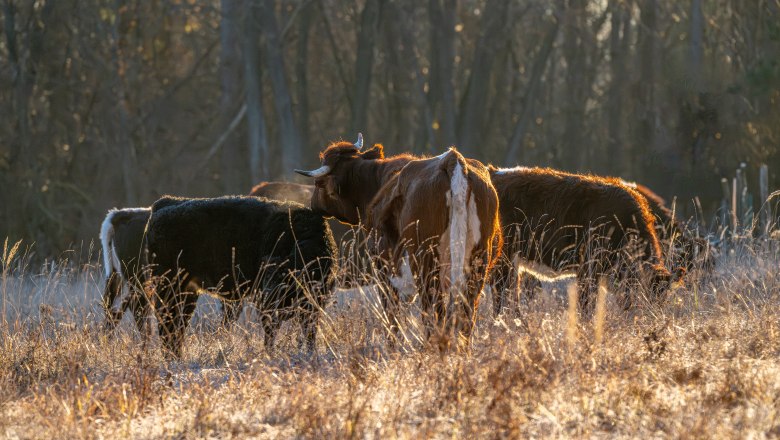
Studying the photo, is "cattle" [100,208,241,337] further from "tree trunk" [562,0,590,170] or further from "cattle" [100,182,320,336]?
Answer: "tree trunk" [562,0,590,170]

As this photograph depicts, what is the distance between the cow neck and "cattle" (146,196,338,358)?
1.35 feet

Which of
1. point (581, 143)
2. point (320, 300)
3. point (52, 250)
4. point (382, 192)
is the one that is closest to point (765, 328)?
point (382, 192)

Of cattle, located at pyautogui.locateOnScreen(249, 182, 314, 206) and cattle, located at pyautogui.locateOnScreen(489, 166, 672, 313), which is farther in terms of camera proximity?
cattle, located at pyautogui.locateOnScreen(249, 182, 314, 206)

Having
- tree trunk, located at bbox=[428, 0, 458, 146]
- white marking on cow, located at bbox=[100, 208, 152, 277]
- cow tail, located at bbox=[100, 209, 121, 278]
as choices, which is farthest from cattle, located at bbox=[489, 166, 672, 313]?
tree trunk, located at bbox=[428, 0, 458, 146]

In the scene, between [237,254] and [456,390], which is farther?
[237,254]

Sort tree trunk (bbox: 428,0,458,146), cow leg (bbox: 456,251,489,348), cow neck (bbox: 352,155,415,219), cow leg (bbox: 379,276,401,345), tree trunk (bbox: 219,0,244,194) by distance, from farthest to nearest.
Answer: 1. tree trunk (bbox: 428,0,458,146)
2. tree trunk (bbox: 219,0,244,194)
3. cow neck (bbox: 352,155,415,219)
4. cow leg (bbox: 379,276,401,345)
5. cow leg (bbox: 456,251,489,348)

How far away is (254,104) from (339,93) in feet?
24.8

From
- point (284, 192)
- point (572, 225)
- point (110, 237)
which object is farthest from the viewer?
point (284, 192)

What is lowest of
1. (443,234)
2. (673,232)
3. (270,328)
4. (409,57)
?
(270,328)

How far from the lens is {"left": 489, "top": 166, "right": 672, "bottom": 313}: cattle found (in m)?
7.98

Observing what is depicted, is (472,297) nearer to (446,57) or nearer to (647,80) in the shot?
(446,57)

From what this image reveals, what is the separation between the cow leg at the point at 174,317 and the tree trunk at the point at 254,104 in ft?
50.8

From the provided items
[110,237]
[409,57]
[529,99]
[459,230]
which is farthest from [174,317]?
[529,99]

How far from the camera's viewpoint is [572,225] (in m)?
8.28
